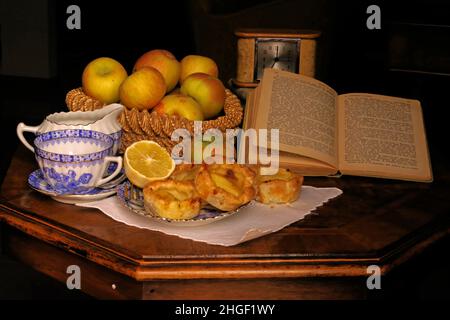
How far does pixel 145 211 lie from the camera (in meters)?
1.34

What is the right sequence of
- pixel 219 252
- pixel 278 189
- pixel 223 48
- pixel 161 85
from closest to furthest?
1. pixel 219 252
2. pixel 278 189
3. pixel 161 85
4. pixel 223 48

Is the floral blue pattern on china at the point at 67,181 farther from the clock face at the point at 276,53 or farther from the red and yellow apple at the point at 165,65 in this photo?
the clock face at the point at 276,53

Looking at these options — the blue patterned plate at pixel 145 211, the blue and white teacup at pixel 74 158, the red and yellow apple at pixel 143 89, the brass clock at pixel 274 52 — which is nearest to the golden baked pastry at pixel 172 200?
the blue patterned plate at pixel 145 211

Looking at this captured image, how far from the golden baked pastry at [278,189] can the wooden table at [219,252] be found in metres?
0.07

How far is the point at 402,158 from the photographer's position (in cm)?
171

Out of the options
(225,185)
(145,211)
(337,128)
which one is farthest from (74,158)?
(337,128)

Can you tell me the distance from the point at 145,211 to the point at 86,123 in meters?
0.32

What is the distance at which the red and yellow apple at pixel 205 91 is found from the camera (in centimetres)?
173

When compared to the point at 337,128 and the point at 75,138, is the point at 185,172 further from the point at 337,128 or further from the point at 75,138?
the point at 337,128

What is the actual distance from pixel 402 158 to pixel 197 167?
1.87ft

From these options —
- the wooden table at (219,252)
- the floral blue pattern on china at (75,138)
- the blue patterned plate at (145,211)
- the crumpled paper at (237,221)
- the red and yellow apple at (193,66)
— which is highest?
the red and yellow apple at (193,66)

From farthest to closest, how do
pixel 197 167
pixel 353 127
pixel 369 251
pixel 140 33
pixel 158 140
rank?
pixel 140 33, pixel 353 127, pixel 158 140, pixel 197 167, pixel 369 251

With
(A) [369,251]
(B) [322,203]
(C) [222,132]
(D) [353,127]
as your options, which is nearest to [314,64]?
(D) [353,127]

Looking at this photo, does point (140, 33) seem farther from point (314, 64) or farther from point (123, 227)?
point (123, 227)
